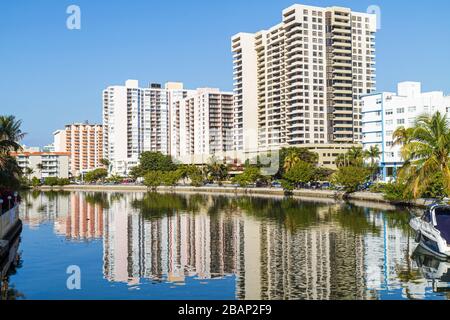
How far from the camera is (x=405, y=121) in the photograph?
98.6 metres

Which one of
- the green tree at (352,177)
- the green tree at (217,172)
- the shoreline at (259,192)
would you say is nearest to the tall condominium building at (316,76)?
the green tree at (217,172)

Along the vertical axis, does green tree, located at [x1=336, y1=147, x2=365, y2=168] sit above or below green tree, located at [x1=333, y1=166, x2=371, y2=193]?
above

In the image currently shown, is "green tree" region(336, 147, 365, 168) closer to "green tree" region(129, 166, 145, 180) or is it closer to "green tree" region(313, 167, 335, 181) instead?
"green tree" region(313, 167, 335, 181)

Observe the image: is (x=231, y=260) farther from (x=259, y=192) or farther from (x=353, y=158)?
(x=259, y=192)

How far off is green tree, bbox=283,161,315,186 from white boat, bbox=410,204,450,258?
69305 millimetres

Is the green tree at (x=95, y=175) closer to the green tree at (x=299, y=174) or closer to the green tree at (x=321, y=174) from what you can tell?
the green tree at (x=321, y=174)

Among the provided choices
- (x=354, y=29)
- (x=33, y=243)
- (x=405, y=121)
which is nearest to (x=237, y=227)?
(x=33, y=243)

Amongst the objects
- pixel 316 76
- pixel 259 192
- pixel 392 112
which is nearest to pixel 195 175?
pixel 259 192

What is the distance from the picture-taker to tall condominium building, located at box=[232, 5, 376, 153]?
155 m

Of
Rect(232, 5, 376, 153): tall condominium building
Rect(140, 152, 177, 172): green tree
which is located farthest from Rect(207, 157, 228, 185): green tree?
Rect(140, 152, 177, 172): green tree

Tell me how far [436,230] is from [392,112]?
237 feet

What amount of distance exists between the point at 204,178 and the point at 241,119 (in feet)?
106

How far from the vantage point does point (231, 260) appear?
3391 cm

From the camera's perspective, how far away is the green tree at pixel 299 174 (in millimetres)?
107000
